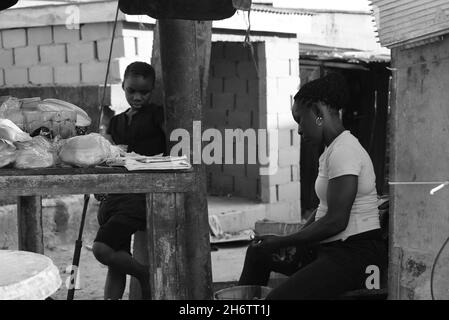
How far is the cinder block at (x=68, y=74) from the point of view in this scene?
25.6ft

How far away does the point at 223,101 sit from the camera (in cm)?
973

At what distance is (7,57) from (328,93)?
561 centimetres

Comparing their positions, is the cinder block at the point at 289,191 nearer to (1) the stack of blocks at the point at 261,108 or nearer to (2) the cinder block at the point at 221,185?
(1) the stack of blocks at the point at 261,108

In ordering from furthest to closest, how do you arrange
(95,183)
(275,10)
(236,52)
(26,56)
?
(236,52) → (275,10) → (26,56) → (95,183)

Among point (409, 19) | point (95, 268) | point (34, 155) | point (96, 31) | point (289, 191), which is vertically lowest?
point (95, 268)

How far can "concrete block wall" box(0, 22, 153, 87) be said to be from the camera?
24.6 ft

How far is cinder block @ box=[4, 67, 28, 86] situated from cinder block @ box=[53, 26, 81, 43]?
584mm

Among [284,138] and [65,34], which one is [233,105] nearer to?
[284,138]

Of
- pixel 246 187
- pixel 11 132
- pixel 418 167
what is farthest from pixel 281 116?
pixel 11 132

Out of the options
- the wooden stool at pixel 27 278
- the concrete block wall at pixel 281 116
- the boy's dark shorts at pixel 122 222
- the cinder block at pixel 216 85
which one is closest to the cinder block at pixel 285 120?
the concrete block wall at pixel 281 116

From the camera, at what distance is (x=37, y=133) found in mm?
3266

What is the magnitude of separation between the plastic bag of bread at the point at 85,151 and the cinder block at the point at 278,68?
592 cm

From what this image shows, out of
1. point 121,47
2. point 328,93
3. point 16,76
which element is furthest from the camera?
point 16,76

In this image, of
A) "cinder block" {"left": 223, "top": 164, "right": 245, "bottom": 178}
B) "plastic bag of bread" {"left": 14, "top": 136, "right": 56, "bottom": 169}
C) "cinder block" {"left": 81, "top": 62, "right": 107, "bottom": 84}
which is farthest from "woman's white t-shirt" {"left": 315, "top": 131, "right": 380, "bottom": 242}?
"cinder block" {"left": 223, "top": 164, "right": 245, "bottom": 178}
